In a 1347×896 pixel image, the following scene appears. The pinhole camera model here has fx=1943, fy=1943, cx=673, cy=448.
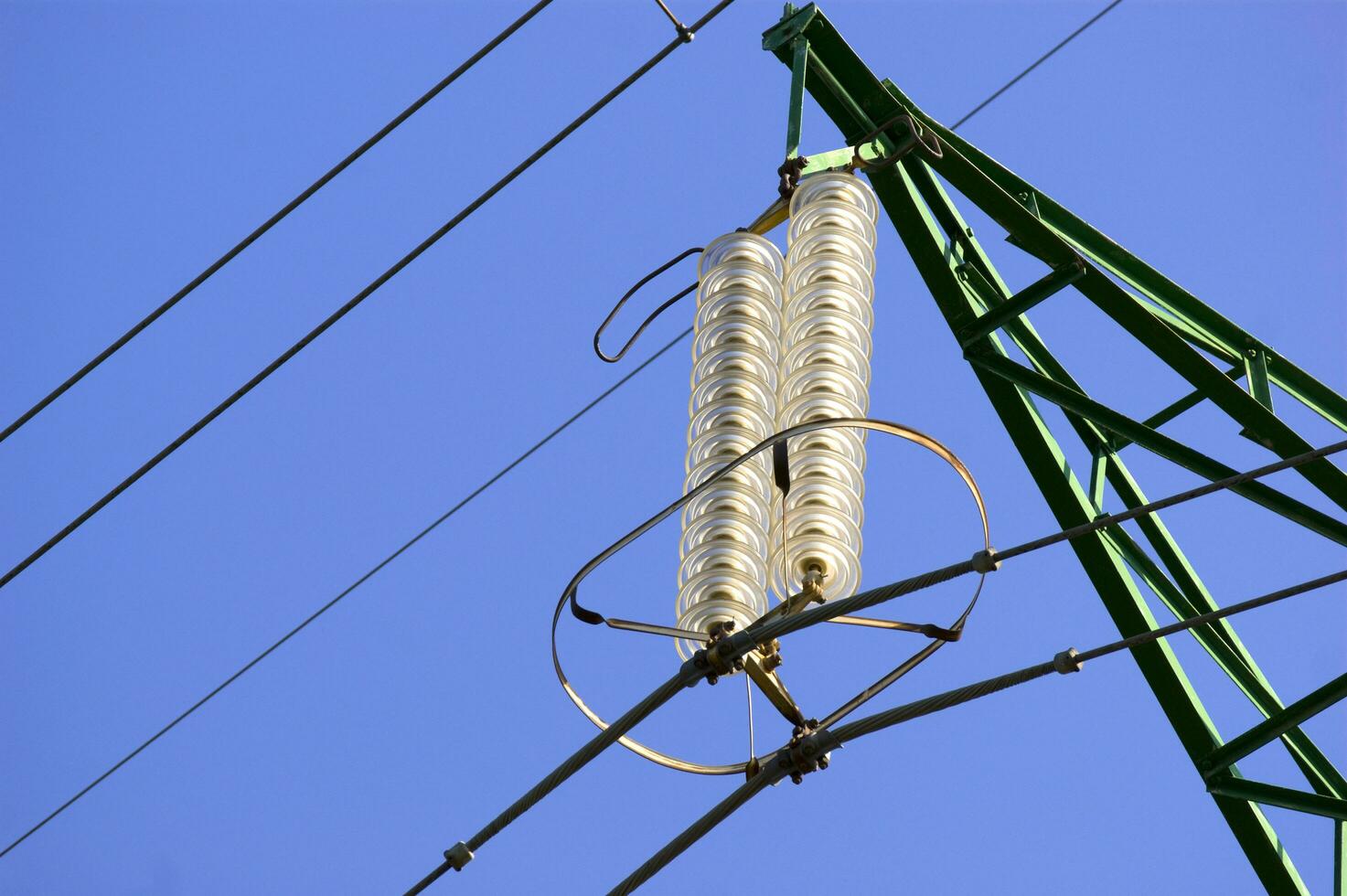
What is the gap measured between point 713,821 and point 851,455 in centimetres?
127

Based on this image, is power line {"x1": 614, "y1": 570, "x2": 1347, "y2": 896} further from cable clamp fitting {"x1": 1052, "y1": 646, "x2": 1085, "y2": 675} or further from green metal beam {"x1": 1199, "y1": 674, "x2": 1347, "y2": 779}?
green metal beam {"x1": 1199, "y1": 674, "x2": 1347, "y2": 779}

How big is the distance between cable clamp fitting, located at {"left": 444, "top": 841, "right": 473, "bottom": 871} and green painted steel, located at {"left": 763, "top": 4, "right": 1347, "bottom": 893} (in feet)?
9.55

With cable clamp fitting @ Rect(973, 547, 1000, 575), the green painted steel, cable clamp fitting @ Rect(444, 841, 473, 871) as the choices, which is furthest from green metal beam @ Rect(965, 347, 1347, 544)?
cable clamp fitting @ Rect(444, 841, 473, 871)

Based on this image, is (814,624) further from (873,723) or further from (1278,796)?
(1278,796)

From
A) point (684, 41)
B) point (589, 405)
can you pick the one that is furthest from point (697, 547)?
point (589, 405)

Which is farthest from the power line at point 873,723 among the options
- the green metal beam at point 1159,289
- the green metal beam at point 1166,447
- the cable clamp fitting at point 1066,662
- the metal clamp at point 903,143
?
the green metal beam at point 1159,289

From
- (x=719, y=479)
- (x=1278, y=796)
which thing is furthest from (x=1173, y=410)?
(x=719, y=479)

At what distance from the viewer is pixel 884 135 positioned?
7.87 metres

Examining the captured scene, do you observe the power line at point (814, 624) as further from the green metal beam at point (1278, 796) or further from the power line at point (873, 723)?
the green metal beam at point (1278, 796)

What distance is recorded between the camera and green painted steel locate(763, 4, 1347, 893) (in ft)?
24.8

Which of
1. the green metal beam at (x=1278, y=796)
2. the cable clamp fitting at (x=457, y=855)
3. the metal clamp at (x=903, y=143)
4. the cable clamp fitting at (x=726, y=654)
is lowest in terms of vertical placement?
the cable clamp fitting at (x=457, y=855)

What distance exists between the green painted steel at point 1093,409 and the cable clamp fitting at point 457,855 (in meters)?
2.91

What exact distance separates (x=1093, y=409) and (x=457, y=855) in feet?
10.2

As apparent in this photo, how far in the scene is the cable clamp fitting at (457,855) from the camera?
5.91 m
